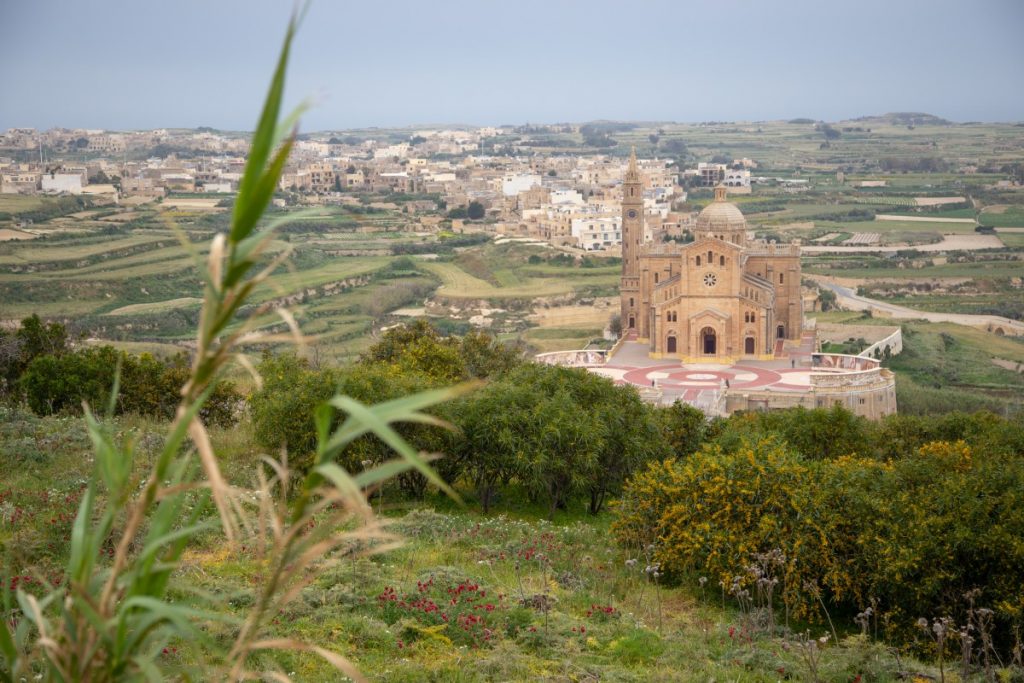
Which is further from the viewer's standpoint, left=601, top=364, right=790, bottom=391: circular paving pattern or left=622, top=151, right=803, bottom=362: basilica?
left=622, top=151, right=803, bottom=362: basilica

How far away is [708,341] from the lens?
125 feet

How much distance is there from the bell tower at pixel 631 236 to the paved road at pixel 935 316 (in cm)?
1862

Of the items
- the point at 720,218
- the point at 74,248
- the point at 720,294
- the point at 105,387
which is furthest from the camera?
the point at 74,248

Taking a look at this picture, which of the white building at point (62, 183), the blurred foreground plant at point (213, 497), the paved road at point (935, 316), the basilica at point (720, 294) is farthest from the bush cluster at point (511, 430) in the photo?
Result: the white building at point (62, 183)

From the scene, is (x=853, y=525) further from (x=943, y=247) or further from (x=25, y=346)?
(x=943, y=247)

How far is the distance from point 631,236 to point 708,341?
23.4 feet

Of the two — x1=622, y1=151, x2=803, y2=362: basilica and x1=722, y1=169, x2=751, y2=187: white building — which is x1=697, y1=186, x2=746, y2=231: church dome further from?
x1=722, y1=169, x2=751, y2=187: white building

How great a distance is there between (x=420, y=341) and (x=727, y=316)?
17.3 metres

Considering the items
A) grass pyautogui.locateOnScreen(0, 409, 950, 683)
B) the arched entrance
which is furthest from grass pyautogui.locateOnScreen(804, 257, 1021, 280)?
grass pyautogui.locateOnScreen(0, 409, 950, 683)

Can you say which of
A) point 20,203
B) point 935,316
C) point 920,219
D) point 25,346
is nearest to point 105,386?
Result: point 25,346

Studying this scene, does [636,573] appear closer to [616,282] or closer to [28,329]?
[28,329]

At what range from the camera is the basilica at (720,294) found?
37531 mm

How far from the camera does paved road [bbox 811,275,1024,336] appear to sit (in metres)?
54.8

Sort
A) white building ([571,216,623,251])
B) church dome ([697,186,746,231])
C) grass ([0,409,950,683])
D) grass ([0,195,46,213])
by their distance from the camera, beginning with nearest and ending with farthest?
grass ([0,409,950,683]) < church dome ([697,186,746,231]) < grass ([0,195,46,213]) < white building ([571,216,623,251])
